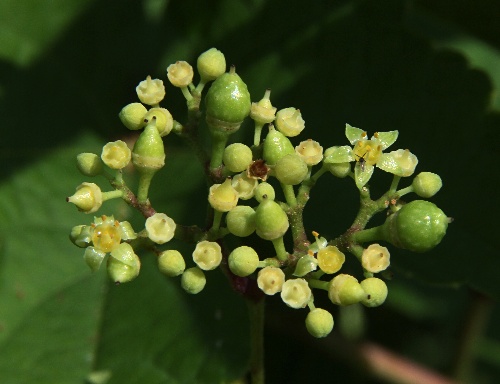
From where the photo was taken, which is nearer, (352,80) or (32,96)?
(352,80)

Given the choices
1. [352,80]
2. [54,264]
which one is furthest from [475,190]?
[54,264]

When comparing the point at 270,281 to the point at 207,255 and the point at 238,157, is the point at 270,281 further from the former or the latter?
the point at 238,157

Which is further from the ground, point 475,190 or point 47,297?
point 475,190

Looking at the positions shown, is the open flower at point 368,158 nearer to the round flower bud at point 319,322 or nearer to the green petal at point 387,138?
the green petal at point 387,138

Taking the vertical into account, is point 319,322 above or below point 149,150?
below

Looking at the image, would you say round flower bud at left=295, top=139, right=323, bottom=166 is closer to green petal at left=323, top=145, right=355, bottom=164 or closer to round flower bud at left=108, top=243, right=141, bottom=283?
green petal at left=323, top=145, right=355, bottom=164

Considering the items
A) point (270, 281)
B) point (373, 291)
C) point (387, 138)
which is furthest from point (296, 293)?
point (387, 138)

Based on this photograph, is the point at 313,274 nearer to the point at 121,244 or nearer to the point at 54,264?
the point at 121,244

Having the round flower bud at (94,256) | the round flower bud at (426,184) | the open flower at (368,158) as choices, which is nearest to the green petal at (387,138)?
the open flower at (368,158)
